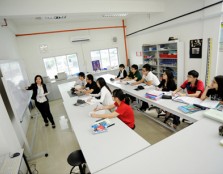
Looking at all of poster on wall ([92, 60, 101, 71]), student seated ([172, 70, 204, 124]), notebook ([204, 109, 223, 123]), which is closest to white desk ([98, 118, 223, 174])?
notebook ([204, 109, 223, 123])

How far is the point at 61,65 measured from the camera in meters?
6.81

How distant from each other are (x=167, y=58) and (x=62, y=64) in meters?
4.75

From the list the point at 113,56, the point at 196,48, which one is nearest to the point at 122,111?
the point at 196,48

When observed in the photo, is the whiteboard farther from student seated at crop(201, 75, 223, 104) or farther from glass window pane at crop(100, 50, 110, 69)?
glass window pane at crop(100, 50, 110, 69)

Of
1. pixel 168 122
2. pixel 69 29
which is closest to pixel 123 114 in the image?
pixel 168 122

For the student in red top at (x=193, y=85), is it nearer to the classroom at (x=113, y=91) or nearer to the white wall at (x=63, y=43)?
the classroom at (x=113, y=91)

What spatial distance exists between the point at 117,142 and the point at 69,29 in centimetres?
614

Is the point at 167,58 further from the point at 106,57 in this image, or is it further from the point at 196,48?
the point at 106,57

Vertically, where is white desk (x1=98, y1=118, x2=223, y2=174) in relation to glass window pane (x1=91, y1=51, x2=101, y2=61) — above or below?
below

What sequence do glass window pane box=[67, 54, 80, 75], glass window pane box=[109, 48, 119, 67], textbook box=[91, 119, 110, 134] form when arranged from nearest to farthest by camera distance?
1. textbook box=[91, 119, 110, 134]
2. glass window pane box=[67, 54, 80, 75]
3. glass window pane box=[109, 48, 119, 67]

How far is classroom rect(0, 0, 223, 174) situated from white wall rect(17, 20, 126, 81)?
0.04 m

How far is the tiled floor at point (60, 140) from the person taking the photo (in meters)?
2.47

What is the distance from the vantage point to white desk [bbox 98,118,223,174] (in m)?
1.21

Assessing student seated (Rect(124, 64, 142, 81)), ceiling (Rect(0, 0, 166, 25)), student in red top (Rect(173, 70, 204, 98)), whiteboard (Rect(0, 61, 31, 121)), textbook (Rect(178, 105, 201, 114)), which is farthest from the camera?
student seated (Rect(124, 64, 142, 81))
